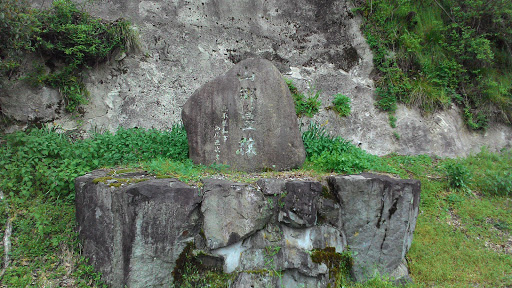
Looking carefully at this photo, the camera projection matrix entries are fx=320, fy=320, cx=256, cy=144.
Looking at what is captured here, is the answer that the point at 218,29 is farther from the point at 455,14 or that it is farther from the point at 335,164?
the point at 455,14

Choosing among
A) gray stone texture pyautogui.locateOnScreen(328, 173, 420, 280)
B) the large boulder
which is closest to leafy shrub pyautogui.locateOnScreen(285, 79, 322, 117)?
gray stone texture pyautogui.locateOnScreen(328, 173, 420, 280)

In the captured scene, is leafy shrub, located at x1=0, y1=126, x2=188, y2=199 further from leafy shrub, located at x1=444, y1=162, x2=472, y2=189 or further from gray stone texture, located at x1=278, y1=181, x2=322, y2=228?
leafy shrub, located at x1=444, y1=162, x2=472, y2=189

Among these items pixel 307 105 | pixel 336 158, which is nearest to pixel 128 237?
pixel 336 158

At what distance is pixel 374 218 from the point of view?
3828 millimetres

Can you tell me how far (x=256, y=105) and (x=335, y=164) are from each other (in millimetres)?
1417

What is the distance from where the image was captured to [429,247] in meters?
4.46

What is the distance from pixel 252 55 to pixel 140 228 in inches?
209

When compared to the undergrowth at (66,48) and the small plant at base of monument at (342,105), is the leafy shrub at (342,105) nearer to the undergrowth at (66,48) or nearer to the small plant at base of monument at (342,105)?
the small plant at base of monument at (342,105)

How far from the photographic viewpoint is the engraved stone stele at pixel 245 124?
4691 millimetres

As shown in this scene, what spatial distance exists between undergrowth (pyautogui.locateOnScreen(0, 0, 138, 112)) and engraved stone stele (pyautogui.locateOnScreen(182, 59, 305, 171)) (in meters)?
2.55

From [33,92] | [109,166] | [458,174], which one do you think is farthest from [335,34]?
[33,92]

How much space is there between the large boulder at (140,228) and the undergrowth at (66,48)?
3227 mm

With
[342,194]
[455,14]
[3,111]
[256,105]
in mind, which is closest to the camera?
[342,194]

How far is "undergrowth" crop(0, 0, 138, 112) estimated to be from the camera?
546cm
